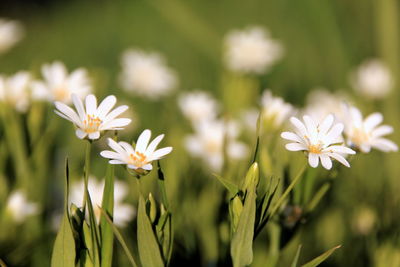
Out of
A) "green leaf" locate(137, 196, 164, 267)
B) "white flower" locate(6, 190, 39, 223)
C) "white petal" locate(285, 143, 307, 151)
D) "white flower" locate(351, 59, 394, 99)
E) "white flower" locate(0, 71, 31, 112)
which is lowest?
"green leaf" locate(137, 196, 164, 267)

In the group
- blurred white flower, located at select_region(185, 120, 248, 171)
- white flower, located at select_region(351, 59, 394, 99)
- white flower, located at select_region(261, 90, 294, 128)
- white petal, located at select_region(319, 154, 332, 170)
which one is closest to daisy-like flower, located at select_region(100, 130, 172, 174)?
white petal, located at select_region(319, 154, 332, 170)

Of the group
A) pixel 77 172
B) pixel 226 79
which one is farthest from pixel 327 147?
pixel 226 79

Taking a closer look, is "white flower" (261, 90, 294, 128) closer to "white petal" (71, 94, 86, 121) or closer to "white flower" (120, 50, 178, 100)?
"white petal" (71, 94, 86, 121)

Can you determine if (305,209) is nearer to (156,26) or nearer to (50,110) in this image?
(50,110)

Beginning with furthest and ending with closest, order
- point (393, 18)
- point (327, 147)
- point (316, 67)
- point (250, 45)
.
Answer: point (316, 67) < point (250, 45) < point (393, 18) < point (327, 147)

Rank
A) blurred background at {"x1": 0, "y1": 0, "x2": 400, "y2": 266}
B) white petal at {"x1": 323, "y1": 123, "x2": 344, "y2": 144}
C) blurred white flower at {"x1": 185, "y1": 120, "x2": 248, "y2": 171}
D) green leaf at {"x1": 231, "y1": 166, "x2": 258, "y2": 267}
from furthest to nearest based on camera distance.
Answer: blurred white flower at {"x1": 185, "y1": 120, "x2": 248, "y2": 171}
blurred background at {"x1": 0, "y1": 0, "x2": 400, "y2": 266}
white petal at {"x1": 323, "y1": 123, "x2": 344, "y2": 144}
green leaf at {"x1": 231, "y1": 166, "x2": 258, "y2": 267}

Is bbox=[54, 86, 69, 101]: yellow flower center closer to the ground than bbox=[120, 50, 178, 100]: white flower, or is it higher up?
closer to the ground
